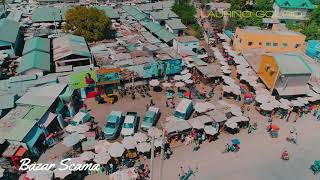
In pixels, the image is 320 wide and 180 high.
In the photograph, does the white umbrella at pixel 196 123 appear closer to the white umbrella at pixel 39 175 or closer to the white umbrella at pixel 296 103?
the white umbrella at pixel 296 103

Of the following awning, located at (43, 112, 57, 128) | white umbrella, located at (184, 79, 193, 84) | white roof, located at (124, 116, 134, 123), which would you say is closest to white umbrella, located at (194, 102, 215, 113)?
white umbrella, located at (184, 79, 193, 84)

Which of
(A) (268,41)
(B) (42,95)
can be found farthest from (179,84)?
(A) (268,41)

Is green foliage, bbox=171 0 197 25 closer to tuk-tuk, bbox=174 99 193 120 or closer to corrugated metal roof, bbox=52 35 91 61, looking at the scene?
corrugated metal roof, bbox=52 35 91 61

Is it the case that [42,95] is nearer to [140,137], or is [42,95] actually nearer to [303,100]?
[140,137]

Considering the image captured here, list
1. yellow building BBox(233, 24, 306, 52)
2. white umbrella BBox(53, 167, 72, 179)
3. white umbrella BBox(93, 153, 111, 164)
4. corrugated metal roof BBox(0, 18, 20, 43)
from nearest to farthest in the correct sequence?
1. white umbrella BBox(53, 167, 72, 179)
2. white umbrella BBox(93, 153, 111, 164)
3. corrugated metal roof BBox(0, 18, 20, 43)
4. yellow building BBox(233, 24, 306, 52)

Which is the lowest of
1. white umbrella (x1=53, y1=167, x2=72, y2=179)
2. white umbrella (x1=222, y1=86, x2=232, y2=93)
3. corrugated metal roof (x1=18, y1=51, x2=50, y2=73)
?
white umbrella (x1=53, y1=167, x2=72, y2=179)

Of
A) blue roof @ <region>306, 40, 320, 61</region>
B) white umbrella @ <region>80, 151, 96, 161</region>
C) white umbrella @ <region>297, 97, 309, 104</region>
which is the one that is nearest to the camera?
white umbrella @ <region>80, 151, 96, 161</region>
